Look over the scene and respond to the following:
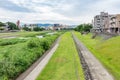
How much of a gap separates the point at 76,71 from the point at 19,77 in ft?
21.3

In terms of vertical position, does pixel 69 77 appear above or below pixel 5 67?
below

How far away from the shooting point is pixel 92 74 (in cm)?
2577

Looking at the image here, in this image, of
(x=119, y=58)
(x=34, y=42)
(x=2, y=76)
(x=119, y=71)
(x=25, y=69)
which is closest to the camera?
(x=2, y=76)

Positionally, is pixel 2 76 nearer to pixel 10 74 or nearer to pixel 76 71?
pixel 10 74

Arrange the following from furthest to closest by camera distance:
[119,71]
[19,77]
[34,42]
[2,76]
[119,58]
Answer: [34,42], [119,58], [119,71], [19,77], [2,76]

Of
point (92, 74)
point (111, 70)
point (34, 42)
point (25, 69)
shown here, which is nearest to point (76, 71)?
point (92, 74)

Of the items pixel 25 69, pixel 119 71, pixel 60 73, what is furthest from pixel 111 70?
pixel 25 69

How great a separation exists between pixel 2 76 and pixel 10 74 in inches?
74.9

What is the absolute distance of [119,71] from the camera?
27.2 metres

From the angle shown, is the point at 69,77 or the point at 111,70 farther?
the point at 111,70

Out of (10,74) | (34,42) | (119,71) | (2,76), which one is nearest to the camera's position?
(2,76)

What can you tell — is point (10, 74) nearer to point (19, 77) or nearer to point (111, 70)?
point (19, 77)

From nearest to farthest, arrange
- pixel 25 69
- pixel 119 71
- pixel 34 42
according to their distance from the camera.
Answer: pixel 119 71 < pixel 25 69 < pixel 34 42

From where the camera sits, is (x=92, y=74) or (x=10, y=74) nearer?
(x=10, y=74)
